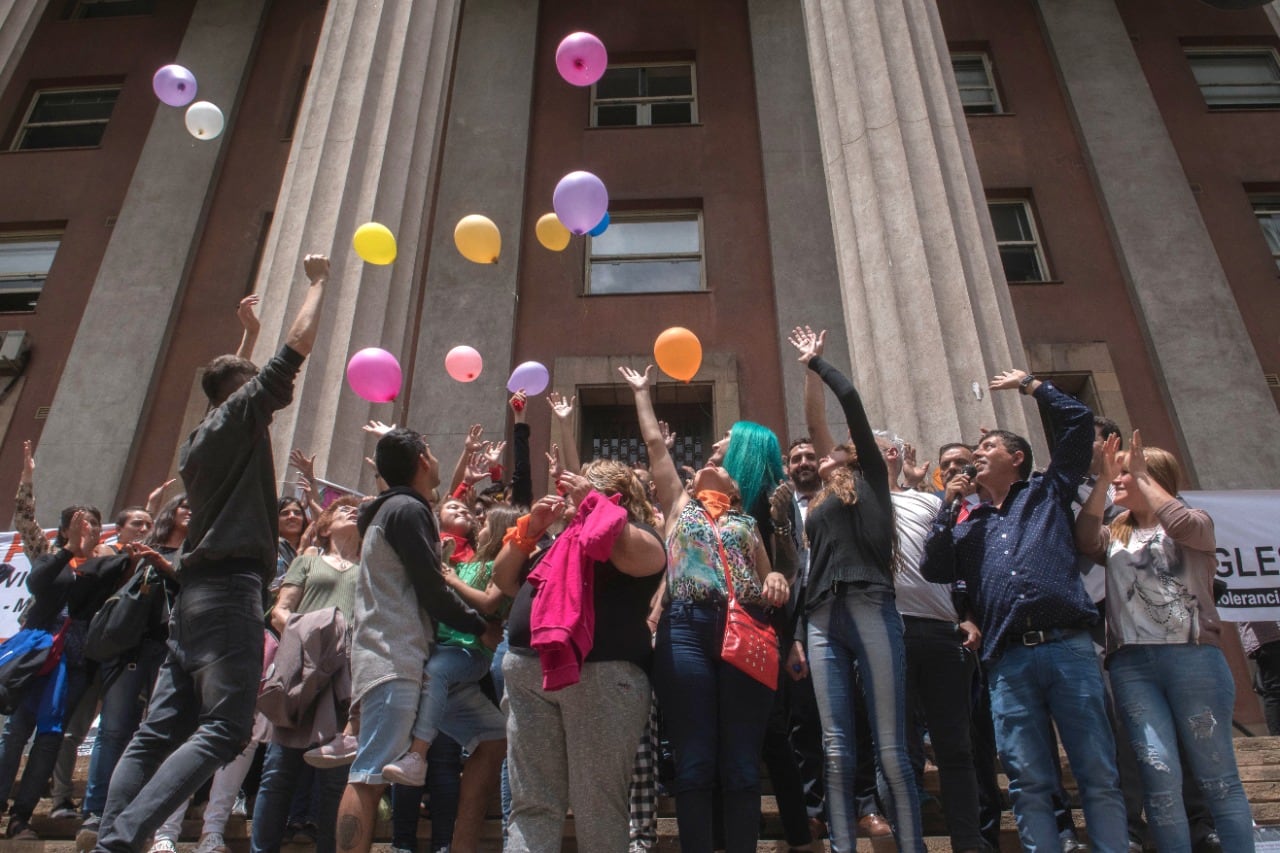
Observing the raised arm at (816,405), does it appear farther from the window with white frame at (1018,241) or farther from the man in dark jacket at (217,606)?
the window with white frame at (1018,241)

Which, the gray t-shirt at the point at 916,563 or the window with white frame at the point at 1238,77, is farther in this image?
the window with white frame at the point at 1238,77

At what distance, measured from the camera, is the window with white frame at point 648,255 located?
41.4 feet

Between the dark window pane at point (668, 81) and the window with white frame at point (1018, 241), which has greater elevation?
the dark window pane at point (668, 81)

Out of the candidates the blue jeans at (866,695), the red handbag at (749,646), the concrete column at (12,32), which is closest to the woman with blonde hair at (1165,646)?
the blue jeans at (866,695)

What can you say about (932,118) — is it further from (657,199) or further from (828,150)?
(657,199)

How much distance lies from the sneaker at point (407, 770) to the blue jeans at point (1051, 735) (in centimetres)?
234

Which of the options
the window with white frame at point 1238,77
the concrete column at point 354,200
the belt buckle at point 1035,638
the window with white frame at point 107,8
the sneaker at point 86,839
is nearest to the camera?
the belt buckle at point 1035,638

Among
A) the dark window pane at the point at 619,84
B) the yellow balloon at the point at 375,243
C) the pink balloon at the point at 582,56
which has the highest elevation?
the dark window pane at the point at 619,84

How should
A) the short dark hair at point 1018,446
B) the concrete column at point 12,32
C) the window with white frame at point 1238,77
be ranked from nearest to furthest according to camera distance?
1. the short dark hair at point 1018,446
2. the concrete column at point 12,32
3. the window with white frame at point 1238,77

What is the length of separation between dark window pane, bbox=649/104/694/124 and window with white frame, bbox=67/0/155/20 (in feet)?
29.2

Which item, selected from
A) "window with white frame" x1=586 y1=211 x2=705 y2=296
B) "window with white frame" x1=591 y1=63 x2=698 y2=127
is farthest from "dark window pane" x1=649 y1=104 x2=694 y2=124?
"window with white frame" x1=586 y1=211 x2=705 y2=296

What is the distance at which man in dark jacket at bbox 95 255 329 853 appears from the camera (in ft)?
11.2

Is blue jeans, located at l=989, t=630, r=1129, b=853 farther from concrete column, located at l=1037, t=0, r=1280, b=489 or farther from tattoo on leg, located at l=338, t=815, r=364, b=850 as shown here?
concrete column, located at l=1037, t=0, r=1280, b=489

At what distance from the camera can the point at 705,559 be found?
3875 mm
